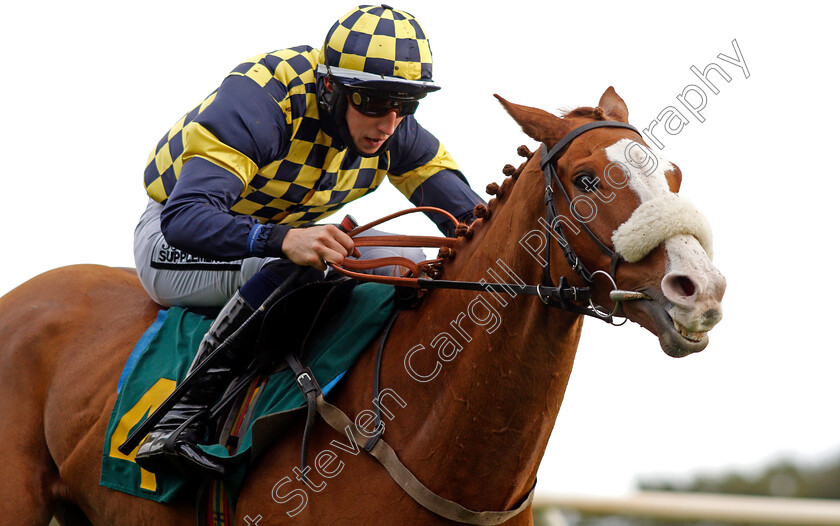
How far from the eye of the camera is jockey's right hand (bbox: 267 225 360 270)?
322cm

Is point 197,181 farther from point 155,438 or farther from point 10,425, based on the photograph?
point 10,425

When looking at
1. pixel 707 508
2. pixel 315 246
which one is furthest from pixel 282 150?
pixel 707 508

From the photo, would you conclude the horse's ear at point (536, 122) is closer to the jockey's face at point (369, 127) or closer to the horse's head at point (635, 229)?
the horse's head at point (635, 229)

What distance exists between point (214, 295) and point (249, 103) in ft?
3.28

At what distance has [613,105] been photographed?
11.1 feet

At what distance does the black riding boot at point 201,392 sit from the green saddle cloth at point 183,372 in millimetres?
122

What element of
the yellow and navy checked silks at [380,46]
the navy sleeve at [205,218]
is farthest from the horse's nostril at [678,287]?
→ the yellow and navy checked silks at [380,46]

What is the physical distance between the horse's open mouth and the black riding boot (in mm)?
1688

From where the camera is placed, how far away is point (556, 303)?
2877 millimetres

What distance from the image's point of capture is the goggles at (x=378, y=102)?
12.1 feet

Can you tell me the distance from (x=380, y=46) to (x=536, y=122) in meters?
0.97

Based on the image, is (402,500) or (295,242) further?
(295,242)

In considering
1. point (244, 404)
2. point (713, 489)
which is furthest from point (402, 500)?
point (713, 489)

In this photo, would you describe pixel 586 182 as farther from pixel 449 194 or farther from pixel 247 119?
pixel 449 194
